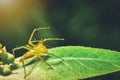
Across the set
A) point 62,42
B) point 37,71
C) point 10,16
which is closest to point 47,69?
point 37,71

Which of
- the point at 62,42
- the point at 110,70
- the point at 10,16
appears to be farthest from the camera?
the point at 10,16

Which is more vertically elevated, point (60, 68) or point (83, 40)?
point (60, 68)

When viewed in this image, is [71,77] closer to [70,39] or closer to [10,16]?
[70,39]

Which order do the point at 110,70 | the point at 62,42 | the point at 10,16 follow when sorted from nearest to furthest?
the point at 110,70, the point at 62,42, the point at 10,16

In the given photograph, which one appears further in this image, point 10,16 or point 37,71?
point 10,16

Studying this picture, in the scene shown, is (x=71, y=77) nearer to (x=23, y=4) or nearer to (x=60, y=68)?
(x=60, y=68)

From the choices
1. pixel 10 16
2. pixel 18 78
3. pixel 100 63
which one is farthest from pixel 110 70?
pixel 10 16
